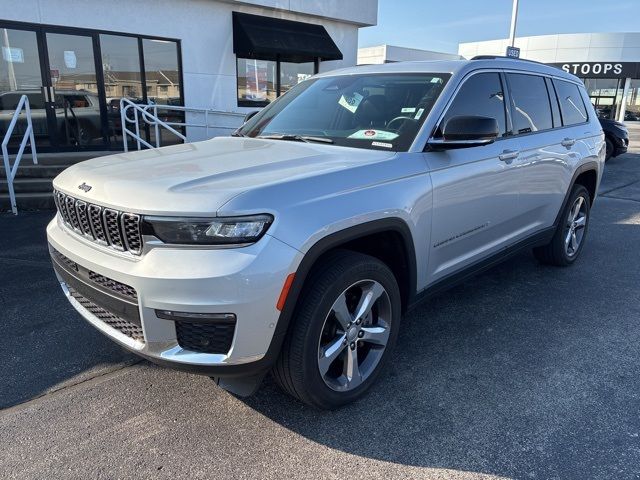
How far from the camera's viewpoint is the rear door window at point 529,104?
13.4ft

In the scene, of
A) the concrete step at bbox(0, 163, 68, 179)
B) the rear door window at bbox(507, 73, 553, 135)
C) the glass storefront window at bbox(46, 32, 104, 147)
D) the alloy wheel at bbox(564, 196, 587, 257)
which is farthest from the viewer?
the glass storefront window at bbox(46, 32, 104, 147)

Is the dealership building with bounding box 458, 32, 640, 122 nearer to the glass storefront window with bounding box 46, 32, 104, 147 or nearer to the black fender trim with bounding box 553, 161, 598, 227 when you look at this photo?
the glass storefront window with bounding box 46, 32, 104, 147

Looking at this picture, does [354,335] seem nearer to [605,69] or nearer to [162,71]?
[162,71]

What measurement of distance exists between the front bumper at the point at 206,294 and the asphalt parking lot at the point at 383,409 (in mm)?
528

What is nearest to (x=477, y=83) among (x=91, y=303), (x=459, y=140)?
(x=459, y=140)

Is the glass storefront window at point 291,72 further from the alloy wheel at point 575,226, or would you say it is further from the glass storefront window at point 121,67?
the alloy wheel at point 575,226

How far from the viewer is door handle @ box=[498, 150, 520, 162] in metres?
3.70

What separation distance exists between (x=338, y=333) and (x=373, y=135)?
1.28 metres

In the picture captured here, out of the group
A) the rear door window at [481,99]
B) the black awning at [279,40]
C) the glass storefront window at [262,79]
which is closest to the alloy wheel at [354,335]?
the rear door window at [481,99]

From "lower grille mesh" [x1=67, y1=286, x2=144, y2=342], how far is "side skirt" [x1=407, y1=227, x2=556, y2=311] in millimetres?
1613

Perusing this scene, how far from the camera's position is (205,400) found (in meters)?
2.94

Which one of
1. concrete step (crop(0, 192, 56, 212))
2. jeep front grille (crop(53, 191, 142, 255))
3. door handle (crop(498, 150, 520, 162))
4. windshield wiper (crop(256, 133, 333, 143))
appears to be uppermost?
windshield wiper (crop(256, 133, 333, 143))

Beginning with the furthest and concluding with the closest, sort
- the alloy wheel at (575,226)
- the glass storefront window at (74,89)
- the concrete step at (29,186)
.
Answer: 1. the glass storefront window at (74,89)
2. the concrete step at (29,186)
3. the alloy wheel at (575,226)

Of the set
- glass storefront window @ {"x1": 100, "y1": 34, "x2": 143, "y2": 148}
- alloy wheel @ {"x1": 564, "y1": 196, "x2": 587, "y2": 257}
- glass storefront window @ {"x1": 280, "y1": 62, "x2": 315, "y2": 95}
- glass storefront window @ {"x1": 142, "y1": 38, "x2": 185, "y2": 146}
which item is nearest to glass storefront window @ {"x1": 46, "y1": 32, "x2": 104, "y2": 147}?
glass storefront window @ {"x1": 100, "y1": 34, "x2": 143, "y2": 148}
